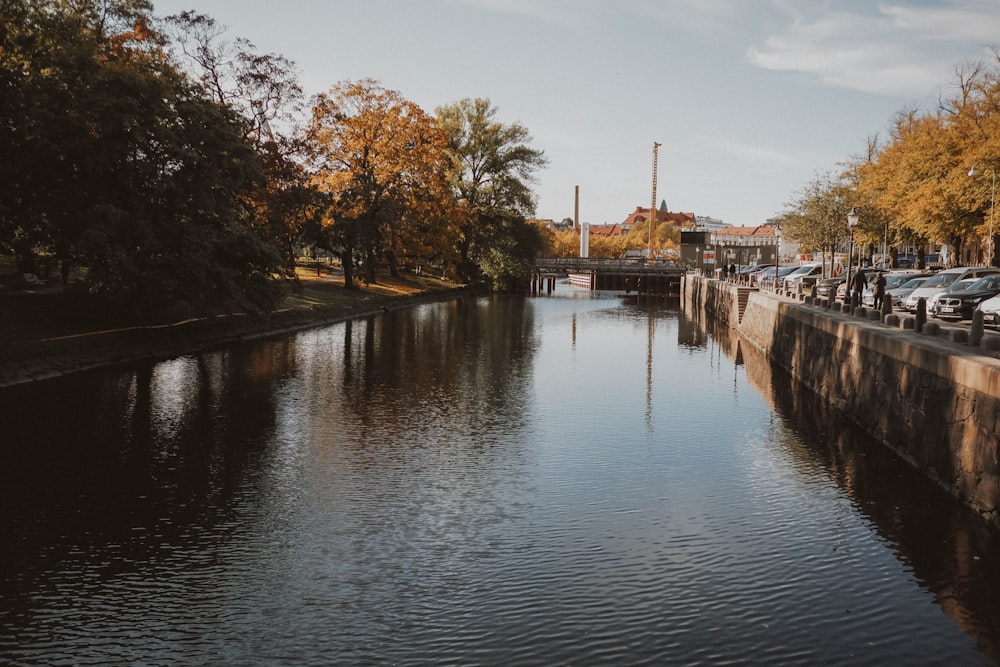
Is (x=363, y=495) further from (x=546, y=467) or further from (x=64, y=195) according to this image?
(x=64, y=195)

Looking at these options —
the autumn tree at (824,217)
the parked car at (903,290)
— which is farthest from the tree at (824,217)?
the parked car at (903,290)

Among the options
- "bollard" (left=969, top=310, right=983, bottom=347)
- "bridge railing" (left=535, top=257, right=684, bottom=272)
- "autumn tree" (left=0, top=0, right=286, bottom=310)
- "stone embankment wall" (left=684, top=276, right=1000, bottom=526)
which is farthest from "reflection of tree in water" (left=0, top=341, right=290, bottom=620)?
"bridge railing" (left=535, top=257, right=684, bottom=272)

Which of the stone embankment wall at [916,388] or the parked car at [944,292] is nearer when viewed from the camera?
the stone embankment wall at [916,388]

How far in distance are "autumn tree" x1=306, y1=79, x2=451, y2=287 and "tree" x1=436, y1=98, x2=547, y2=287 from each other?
16.6 m

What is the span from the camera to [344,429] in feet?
64.2

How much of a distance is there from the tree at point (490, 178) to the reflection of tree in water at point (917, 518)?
56796 mm

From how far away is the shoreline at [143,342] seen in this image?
24.6 meters

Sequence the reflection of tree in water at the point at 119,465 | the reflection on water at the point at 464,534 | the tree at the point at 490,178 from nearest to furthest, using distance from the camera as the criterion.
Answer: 1. the reflection on water at the point at 464,534
2. the reflection of tree in water at the point at 119,465
3. the tree at the point at 490,178

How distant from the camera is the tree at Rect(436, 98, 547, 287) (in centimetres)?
7788

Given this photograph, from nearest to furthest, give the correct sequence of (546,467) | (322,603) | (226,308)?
(322,603)
(546,467)
(226,308)

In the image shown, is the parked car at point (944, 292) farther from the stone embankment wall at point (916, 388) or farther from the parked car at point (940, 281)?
the stone embankment wall at point (916, 388)

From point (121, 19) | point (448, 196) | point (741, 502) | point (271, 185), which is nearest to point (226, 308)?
point (271, 185)

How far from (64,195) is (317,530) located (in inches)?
821

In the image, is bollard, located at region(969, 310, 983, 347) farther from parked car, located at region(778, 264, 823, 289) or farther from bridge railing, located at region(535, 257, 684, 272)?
bridge railing, located at region(535, 257, 684, 272)
